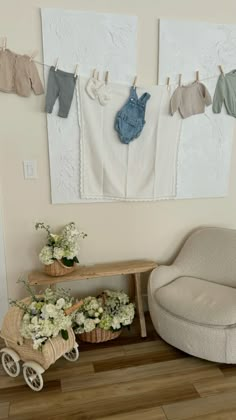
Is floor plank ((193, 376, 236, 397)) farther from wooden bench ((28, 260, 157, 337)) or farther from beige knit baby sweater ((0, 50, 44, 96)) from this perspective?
beige knit baby sweater ((0, 50, 44, 96))

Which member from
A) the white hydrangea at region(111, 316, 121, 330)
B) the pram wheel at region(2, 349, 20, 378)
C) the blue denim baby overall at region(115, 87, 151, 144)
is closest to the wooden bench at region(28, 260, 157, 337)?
the white hydrangea at region(111, 316, 121, 330)

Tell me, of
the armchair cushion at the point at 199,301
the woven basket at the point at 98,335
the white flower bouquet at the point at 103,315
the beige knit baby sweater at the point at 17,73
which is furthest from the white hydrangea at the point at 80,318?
the beige knit baby sweater at the point at 17,73

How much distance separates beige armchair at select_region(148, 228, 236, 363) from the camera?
1883mm

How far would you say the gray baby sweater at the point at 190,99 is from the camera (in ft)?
7.50

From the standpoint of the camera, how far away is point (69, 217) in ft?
7.77

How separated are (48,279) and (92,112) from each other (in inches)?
45.8

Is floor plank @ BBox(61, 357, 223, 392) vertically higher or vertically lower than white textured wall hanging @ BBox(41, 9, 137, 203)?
lower

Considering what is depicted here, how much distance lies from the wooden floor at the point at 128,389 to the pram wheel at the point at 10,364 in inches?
1.4

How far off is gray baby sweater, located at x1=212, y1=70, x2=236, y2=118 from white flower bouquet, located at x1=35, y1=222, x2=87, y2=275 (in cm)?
138

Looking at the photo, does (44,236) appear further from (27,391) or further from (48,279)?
(27,391)

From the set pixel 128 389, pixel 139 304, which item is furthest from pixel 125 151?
pixel 128 389

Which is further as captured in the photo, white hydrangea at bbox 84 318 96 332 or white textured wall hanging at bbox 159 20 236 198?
white textured wall hanging at bbox 159 20 236 198

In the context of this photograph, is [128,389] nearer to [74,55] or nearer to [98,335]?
[98,335]

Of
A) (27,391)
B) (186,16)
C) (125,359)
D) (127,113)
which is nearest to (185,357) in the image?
(125,359)
